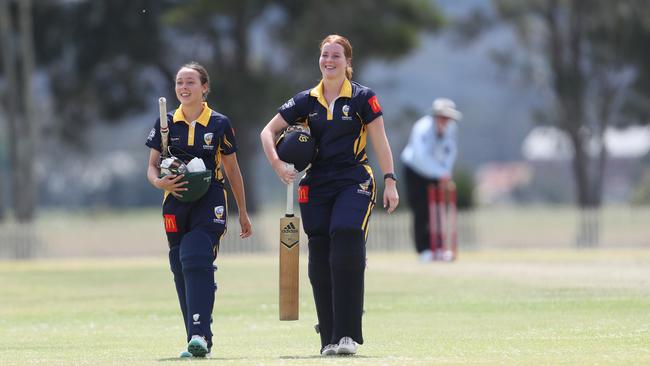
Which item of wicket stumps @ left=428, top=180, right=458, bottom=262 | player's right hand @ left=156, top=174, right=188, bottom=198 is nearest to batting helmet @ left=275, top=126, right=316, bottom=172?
player's right hand @ left=156, top=174, right=188, bottom=198

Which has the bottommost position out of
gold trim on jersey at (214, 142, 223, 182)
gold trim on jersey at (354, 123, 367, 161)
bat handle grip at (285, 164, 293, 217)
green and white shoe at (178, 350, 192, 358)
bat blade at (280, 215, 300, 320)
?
green and white shoe at (178, 350, 192, 358)

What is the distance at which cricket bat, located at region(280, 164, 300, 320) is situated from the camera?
10.4 meters

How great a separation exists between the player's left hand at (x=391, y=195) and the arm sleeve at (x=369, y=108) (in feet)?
1.37

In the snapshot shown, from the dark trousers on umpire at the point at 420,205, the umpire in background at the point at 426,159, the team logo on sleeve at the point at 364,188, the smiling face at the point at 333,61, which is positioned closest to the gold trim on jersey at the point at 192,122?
the smiling face at the point at 333,61

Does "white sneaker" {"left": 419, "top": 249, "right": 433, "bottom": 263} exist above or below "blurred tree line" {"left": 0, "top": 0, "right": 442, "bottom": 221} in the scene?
below

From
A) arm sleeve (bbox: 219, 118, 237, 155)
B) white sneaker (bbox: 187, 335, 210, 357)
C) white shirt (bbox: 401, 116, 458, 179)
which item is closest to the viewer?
white sneaker (bbox: 187, 335, 210, 357)

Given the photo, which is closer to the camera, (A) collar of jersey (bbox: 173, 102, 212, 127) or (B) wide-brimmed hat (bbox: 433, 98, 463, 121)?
(A) collar of jersey (bbox: 173, 102, 212, 127)

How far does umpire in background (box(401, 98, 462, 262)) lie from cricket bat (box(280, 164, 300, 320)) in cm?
1228

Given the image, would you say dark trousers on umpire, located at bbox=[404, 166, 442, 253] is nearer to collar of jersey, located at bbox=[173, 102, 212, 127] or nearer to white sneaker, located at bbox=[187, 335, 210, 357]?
collar of jersey, located at bbox=[173, 102, 212, 127]

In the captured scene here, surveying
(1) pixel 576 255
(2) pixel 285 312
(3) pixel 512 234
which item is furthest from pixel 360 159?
(3) pixel 512 234

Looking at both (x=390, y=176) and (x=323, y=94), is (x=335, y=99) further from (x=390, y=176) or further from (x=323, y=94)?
(x=390, y=176)

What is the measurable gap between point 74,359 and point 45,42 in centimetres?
3772

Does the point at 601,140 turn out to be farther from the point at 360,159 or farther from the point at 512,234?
the point at 360,159

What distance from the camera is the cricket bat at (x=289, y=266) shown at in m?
10.4
